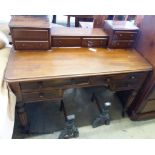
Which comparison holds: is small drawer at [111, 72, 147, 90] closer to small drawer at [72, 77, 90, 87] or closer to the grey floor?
small drawer at [72, 77, 90, 87]

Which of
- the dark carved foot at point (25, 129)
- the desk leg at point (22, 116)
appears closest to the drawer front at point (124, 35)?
the desk leg at point (22, 116)

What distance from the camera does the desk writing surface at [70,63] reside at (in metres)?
1.00

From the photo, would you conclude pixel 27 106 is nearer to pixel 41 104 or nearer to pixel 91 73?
pixel 41 104

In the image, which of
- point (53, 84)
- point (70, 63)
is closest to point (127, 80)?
point (70, 63)

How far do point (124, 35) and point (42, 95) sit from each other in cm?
78

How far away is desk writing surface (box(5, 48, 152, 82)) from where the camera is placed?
1004mm

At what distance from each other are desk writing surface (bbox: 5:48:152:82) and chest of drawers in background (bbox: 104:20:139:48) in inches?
2.3

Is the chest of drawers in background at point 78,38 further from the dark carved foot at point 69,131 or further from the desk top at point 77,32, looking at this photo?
the dark carved foot at point 69,131

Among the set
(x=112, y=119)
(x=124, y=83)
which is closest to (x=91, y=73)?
(x=124, y=83)

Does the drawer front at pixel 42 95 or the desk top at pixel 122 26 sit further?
the desk top at pixel 122 26

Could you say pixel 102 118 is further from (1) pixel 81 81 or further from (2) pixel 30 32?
(2) pixel 30 32

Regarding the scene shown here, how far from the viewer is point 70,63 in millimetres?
1125

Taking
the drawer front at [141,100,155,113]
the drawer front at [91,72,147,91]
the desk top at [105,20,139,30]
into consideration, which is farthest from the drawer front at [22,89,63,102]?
the drawer front at [141,100,155,113]

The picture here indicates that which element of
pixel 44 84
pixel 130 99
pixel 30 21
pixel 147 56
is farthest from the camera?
pixel 130 99
